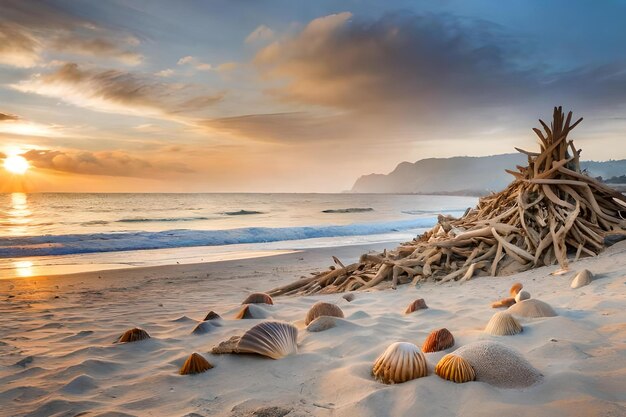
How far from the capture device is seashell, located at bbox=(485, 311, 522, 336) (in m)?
2.61

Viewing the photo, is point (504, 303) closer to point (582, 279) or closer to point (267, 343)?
point (582, 279)

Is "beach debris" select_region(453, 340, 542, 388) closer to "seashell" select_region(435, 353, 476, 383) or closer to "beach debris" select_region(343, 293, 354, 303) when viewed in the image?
"seashell" select_region(435, 353, 476, 383)

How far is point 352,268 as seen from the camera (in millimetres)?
6125

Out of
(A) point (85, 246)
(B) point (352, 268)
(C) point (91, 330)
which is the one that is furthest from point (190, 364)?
(A) point (85, 246)

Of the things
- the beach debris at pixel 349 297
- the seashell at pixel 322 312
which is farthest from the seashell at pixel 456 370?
the beach debris at pixel 349 297

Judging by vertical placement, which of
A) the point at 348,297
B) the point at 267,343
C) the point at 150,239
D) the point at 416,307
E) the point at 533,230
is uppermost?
the point at 533,230

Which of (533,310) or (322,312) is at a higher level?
(533,310)

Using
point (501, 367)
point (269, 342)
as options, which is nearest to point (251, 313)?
point (269, 342)

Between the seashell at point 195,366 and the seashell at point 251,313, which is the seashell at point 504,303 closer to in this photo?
the seashell at point 251,313

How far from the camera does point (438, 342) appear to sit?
2506mm

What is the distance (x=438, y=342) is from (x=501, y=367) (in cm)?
60

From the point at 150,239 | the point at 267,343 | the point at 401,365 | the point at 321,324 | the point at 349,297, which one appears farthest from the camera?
the point at 150,239

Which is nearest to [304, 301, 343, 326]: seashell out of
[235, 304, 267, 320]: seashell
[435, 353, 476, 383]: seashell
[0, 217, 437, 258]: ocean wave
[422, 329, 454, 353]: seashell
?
[235, 304, 267, 320]: seashell

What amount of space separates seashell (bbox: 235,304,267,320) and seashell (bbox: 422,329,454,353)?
203cm
